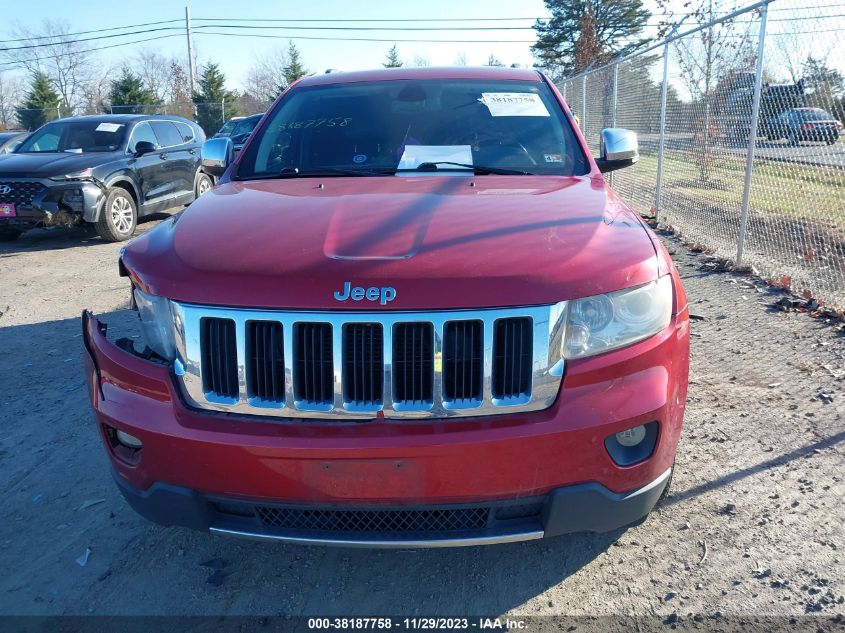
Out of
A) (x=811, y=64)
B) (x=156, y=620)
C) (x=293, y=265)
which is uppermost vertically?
(x=811, y=64)

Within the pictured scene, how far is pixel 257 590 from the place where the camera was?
8.06 ft

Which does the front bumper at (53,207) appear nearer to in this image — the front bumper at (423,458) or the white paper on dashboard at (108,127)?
the white paper on dashboard at (108,127)

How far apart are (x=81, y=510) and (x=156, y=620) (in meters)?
0.92

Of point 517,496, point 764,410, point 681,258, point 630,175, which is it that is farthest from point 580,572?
point 630,175

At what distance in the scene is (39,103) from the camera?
156 ft

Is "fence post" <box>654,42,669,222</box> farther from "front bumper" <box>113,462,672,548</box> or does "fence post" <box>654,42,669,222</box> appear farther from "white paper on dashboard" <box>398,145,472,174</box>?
"front bumper" <box>113,462,672,548</box>

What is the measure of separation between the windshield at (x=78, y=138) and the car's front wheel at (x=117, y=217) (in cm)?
91

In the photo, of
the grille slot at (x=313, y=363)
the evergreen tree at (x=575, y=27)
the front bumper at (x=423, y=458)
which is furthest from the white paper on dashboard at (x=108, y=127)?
the evergreen tree at (x=575, y=27)

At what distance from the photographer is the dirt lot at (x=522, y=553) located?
2.37m

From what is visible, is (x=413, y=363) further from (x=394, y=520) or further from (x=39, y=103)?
(x=39, y=103)

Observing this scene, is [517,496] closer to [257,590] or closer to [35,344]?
[257,590]

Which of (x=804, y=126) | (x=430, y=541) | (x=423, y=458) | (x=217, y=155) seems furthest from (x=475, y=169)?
(x=804, y=126)

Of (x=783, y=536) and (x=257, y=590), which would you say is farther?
(x=783, y=536)

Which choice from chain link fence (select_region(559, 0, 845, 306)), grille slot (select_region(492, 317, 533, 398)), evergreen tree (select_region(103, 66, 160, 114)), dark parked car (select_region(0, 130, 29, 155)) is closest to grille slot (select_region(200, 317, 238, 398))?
grille slot (select_region(492, 317, 533, 398))
